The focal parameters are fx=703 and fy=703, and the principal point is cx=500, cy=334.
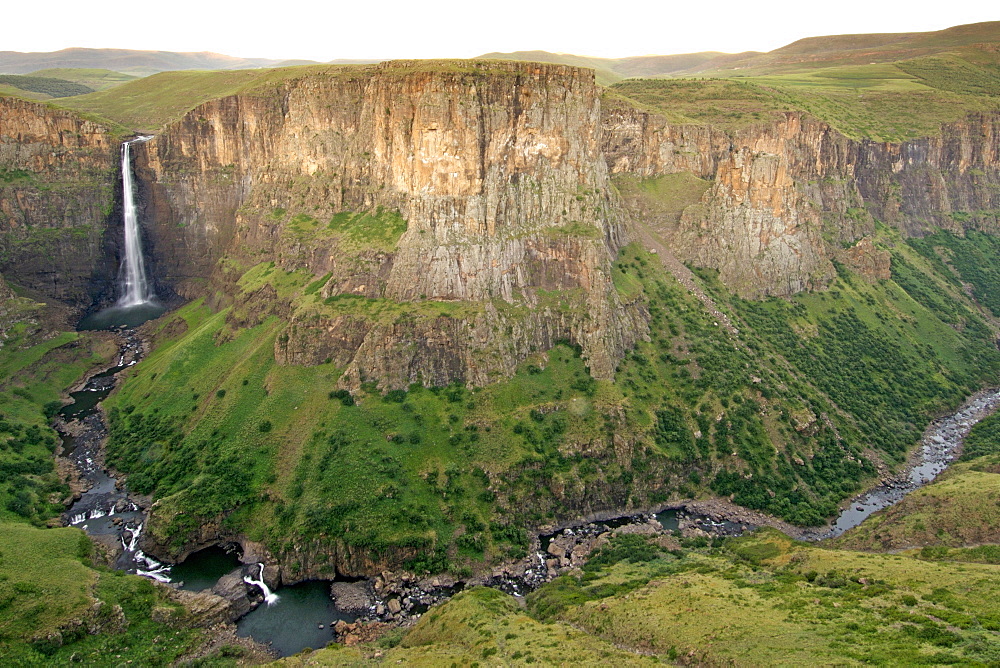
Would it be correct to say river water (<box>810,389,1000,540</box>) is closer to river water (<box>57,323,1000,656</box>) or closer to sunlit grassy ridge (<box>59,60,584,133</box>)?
river water (<box>57,323,1000,656</box>)

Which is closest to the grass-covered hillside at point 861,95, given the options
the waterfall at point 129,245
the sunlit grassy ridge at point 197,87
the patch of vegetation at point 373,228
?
the sunlit grassy ridge at point 197,87

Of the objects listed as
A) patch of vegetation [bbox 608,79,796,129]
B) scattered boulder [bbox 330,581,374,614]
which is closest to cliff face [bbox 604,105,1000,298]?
patch of vegetation [bbox 608,79,796,129]

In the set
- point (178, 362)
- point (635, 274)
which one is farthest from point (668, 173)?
point (178, 362)

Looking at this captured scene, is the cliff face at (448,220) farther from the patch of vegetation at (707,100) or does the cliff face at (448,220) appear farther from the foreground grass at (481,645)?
the patch of vegetation at (707,100)

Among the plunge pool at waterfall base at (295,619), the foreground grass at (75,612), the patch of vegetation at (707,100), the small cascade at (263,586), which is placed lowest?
the plunge pool at waterfall base at (295,619)

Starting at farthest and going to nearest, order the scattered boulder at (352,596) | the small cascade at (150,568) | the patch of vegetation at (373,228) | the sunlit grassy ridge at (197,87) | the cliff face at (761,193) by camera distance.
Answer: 1. the cliff face at (761,193)
2. the sunlit grassy ridge at (197,87)
3. the patch of vegetation at (373,228)
4. the small cascade at (150,568)
5. the scattered boulder at (352,596)

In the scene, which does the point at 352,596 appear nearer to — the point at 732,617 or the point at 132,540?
the point at 132,540

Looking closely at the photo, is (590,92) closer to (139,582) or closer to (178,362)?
(178,362)
